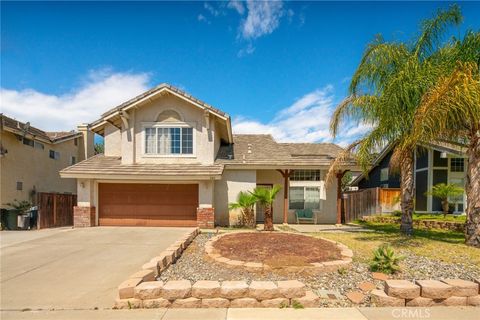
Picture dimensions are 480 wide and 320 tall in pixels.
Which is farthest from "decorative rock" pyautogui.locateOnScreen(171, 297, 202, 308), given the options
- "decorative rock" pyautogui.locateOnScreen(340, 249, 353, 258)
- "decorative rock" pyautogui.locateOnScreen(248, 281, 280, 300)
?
"decorative rock" pyautogui.locateOnScreen(340, 249, 353, 258)

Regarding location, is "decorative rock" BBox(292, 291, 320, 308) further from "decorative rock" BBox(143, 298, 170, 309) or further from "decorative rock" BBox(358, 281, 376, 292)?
"decorative rock" BBox(143, 298, 170, 309)

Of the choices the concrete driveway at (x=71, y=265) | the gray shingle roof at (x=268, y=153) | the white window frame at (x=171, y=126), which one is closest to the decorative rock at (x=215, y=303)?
the concrete driveway at (x=71, y=265)

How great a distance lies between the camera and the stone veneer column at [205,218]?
1355 cm

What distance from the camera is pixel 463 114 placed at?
27.1 feet

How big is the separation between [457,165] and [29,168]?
25.4 metres

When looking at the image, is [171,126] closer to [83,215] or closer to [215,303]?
[83,215]

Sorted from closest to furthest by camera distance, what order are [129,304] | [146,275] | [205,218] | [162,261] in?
[129,304] < [146,275] < [162,261] < [205,218]

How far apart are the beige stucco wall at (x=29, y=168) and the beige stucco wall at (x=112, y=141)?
15.7ft

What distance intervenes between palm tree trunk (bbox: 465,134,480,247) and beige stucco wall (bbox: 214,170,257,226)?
347 inches

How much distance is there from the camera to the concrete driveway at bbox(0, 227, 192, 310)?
5.09 metres

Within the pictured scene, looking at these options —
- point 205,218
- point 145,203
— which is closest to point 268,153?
point 205,218

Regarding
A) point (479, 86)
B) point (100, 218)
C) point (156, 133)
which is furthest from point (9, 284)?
point (479, 86)

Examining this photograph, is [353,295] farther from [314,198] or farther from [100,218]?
[100,218]

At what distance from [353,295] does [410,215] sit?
23.5 feet
